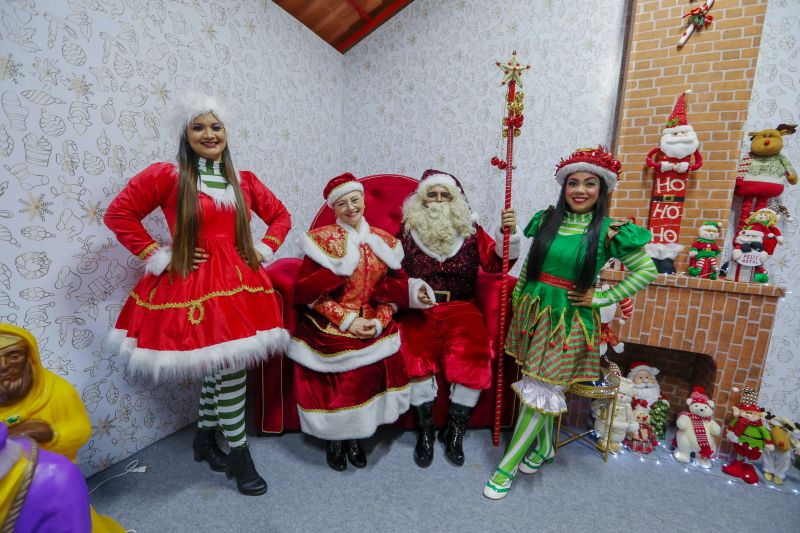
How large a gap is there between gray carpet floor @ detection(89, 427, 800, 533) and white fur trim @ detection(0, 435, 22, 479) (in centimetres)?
97

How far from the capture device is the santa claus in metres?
1.99

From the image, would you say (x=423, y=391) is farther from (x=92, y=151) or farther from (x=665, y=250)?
(x=92, y=151)

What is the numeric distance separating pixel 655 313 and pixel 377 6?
300 cm

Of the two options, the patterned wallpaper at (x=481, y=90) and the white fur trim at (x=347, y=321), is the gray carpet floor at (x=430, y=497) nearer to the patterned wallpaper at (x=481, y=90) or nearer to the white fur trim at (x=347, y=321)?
the white fur trim at (x=347, y=321)

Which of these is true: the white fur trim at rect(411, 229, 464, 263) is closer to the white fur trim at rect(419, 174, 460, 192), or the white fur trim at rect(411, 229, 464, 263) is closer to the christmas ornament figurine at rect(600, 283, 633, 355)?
the white fur trim at rect(419, 174, 460, 192)

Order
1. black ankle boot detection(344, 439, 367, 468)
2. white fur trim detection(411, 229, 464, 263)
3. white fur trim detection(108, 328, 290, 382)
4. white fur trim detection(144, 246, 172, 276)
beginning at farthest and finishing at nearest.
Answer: white fur trim detection(411, 229, 464, 263) → black ankle boot detection(344, 439, 367, 468) → white fur trim detection(144, 246, 172, 276) → white fur trim detection(108, 328, 290, 382)

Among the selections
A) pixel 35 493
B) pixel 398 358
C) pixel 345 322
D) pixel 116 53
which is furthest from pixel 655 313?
pixel 116 53

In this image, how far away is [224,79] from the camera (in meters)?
2.24

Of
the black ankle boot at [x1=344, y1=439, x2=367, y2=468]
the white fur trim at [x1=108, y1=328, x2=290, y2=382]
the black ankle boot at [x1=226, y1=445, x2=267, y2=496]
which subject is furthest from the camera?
the black ankle boot at [x1=344, y1=439, x2=367, y2=468]

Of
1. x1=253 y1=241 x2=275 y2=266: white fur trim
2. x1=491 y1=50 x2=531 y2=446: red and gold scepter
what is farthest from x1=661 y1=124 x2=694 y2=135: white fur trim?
x1=253 y1=241 x2=275 y2=266: white fur trim

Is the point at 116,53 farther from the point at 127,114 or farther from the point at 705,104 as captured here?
the point at 705,104

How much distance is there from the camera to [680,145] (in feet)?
7.04

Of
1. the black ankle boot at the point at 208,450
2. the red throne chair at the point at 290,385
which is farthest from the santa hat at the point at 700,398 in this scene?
the black ankle boot at the point at 208,450

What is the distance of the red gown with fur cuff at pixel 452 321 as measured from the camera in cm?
199
